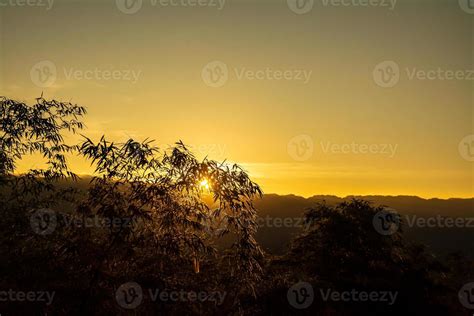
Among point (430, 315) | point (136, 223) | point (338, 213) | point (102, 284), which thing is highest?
point (338, 213)

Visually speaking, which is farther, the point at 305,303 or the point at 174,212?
the point at 305,303

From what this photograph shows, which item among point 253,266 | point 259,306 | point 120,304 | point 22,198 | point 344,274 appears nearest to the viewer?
point 120,304

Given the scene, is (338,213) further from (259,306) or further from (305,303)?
(259,306)

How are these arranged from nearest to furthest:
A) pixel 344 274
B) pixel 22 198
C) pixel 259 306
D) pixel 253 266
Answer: pixel 253 266 < pixel 22 198 < pixel 259 306 < pixel 344 274

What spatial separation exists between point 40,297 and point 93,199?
81.9 inches

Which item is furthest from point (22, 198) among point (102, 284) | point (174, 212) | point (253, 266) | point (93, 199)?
point (253, 266)

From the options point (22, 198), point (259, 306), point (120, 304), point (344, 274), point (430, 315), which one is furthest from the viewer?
point (344, 274)

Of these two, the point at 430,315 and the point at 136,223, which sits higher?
the point at 136,223

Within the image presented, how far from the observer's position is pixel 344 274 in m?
17.8

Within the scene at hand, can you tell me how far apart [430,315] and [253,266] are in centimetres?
1171

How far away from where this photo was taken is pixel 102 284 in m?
7.91

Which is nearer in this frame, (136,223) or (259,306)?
(136,223)

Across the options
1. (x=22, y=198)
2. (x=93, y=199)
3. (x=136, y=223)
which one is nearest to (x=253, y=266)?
(x=136, y=223)

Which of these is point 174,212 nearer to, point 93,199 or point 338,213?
point 93,199
